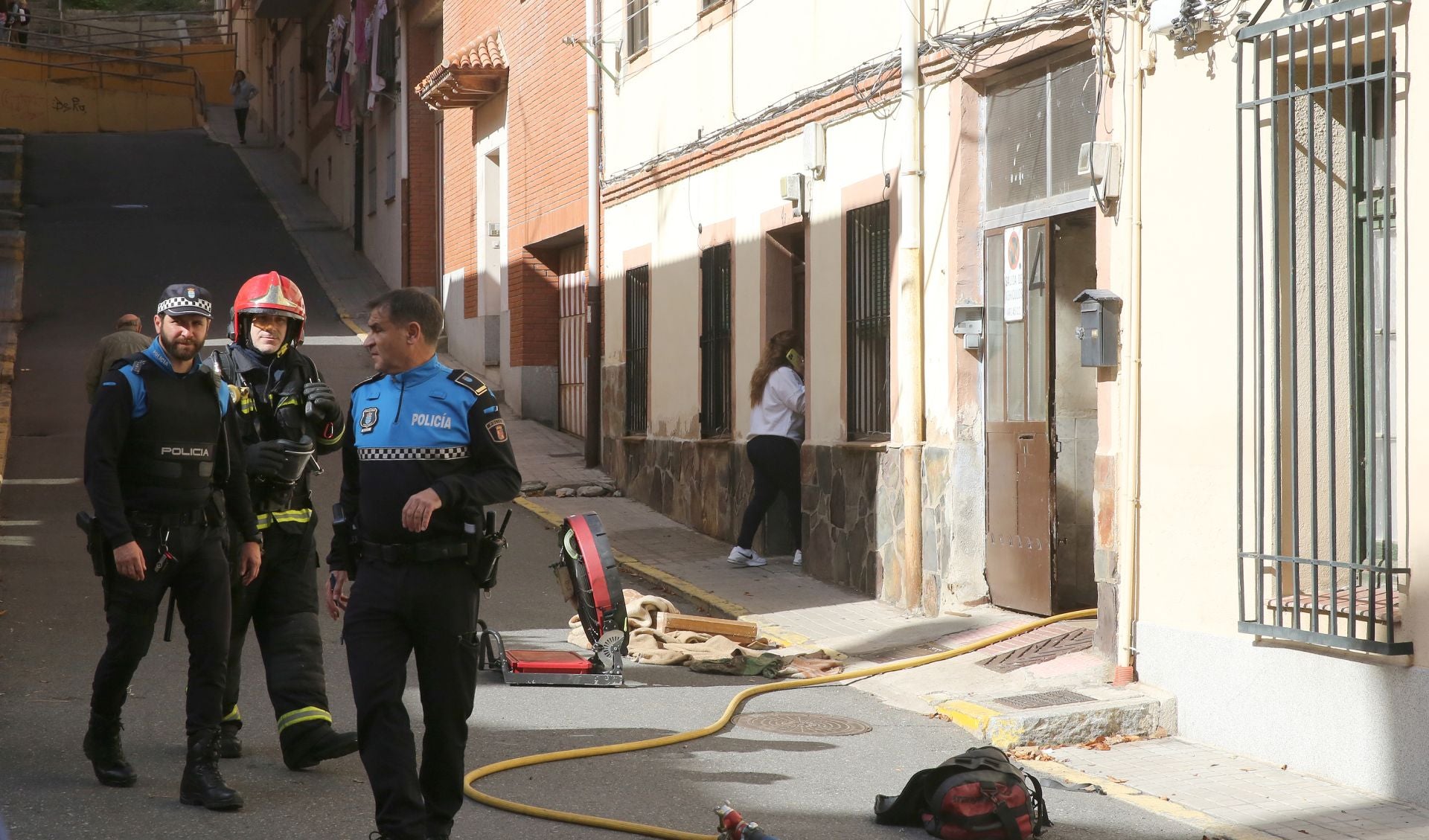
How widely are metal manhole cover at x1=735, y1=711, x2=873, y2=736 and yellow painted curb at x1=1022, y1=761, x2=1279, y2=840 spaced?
0.98 metres

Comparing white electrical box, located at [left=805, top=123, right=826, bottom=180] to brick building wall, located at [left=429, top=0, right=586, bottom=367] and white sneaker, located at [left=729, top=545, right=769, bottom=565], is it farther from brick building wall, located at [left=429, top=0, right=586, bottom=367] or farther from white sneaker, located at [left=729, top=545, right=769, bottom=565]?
brick building wall, located at [left=429, top=0, right=586, bottom=367]

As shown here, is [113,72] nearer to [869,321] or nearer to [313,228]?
[313,228]

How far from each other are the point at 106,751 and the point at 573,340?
46.0ft

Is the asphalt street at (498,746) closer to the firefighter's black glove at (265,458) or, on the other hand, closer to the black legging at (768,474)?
the firefighter's black glove at (265,458)

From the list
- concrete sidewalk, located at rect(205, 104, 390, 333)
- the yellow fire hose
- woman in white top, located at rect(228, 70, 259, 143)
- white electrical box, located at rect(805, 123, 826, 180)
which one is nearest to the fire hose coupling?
the yellow fire hose

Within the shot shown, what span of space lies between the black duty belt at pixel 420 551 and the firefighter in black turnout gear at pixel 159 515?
1329mm

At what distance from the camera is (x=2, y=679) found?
27.2 ft

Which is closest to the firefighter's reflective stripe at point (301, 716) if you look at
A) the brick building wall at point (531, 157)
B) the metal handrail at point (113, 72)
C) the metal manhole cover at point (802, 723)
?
the metal manhole cover at point (802, 723)

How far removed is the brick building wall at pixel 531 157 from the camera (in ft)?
60.4

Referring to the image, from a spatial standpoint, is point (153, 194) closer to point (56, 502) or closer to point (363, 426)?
point (56, 502)

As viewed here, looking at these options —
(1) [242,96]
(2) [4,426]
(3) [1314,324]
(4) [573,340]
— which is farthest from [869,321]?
(1) [242,96]

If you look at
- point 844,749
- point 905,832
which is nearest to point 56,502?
point 844,749

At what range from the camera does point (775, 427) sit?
41.5 ft

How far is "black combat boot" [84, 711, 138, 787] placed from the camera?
241 inches
